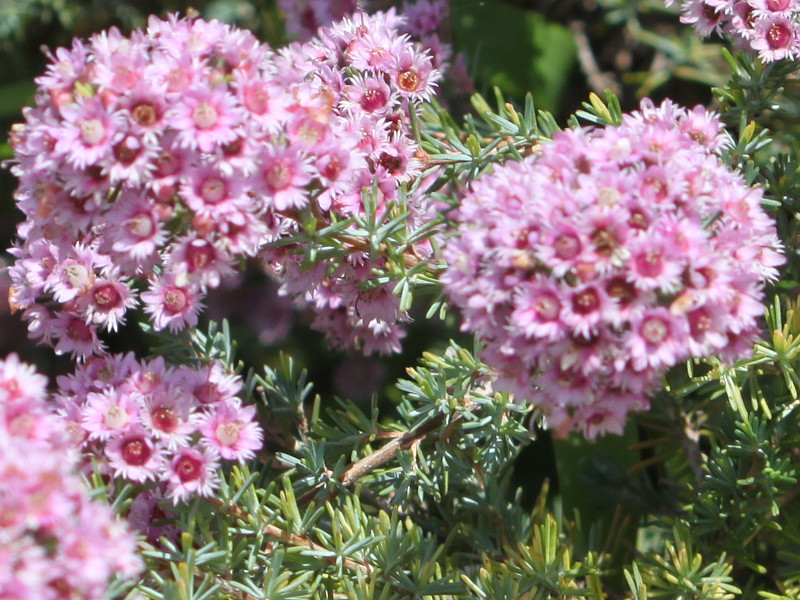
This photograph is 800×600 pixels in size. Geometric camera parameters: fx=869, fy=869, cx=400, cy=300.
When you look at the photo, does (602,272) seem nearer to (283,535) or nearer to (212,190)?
(212,190)

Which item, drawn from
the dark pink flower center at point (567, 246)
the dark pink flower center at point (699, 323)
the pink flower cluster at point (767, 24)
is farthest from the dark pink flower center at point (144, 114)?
the pink flower cluster at point (767, 24)

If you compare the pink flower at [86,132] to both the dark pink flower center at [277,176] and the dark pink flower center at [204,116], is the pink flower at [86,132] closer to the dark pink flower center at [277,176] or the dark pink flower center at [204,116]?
the dark pink flower center at [204,116]

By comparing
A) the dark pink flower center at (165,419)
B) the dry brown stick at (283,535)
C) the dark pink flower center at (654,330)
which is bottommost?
the dry brown stick at (283,535)

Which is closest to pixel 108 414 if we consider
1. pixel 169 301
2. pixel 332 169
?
pixel 169 301

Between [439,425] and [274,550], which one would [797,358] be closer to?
[439,425]

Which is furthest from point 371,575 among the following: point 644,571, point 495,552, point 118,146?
point 118,146

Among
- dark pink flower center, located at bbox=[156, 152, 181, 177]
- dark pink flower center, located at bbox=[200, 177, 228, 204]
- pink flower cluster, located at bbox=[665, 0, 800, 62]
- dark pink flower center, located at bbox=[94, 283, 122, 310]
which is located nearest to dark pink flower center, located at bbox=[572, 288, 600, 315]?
dark pink flower center, located at bbox=[200, 177, 228, 204]
